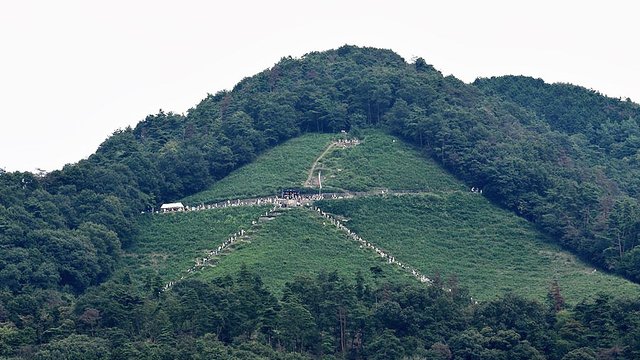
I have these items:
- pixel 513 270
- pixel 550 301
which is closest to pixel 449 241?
pixel 513 270

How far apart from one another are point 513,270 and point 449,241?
5899 mm

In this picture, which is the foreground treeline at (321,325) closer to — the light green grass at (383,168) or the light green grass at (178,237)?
the light green grass at (178,237)

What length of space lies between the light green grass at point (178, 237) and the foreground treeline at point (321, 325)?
11838 millimetres

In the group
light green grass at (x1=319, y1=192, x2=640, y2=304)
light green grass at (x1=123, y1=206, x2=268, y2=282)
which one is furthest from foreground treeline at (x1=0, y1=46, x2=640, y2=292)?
light green grass at (x1=319, y1=192, x2=640, y2=304)

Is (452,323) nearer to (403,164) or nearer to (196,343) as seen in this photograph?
(196,343)

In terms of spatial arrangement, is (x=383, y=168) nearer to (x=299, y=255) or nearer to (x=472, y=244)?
(x=472, y=244)

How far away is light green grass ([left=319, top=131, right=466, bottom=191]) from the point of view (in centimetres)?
13488

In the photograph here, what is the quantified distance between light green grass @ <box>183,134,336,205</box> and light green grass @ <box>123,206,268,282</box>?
286cm

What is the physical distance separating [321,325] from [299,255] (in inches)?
566

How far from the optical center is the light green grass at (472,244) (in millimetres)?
121062

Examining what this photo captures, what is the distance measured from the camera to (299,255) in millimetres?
123938

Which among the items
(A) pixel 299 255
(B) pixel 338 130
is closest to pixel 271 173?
(B) pixel 338 130

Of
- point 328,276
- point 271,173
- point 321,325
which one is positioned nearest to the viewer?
point 321,325

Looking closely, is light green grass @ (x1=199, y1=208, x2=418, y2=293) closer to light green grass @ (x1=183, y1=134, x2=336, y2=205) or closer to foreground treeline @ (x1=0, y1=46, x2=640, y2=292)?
light green grass @ (x1=183, y1=134, x2=336, y2=205)
